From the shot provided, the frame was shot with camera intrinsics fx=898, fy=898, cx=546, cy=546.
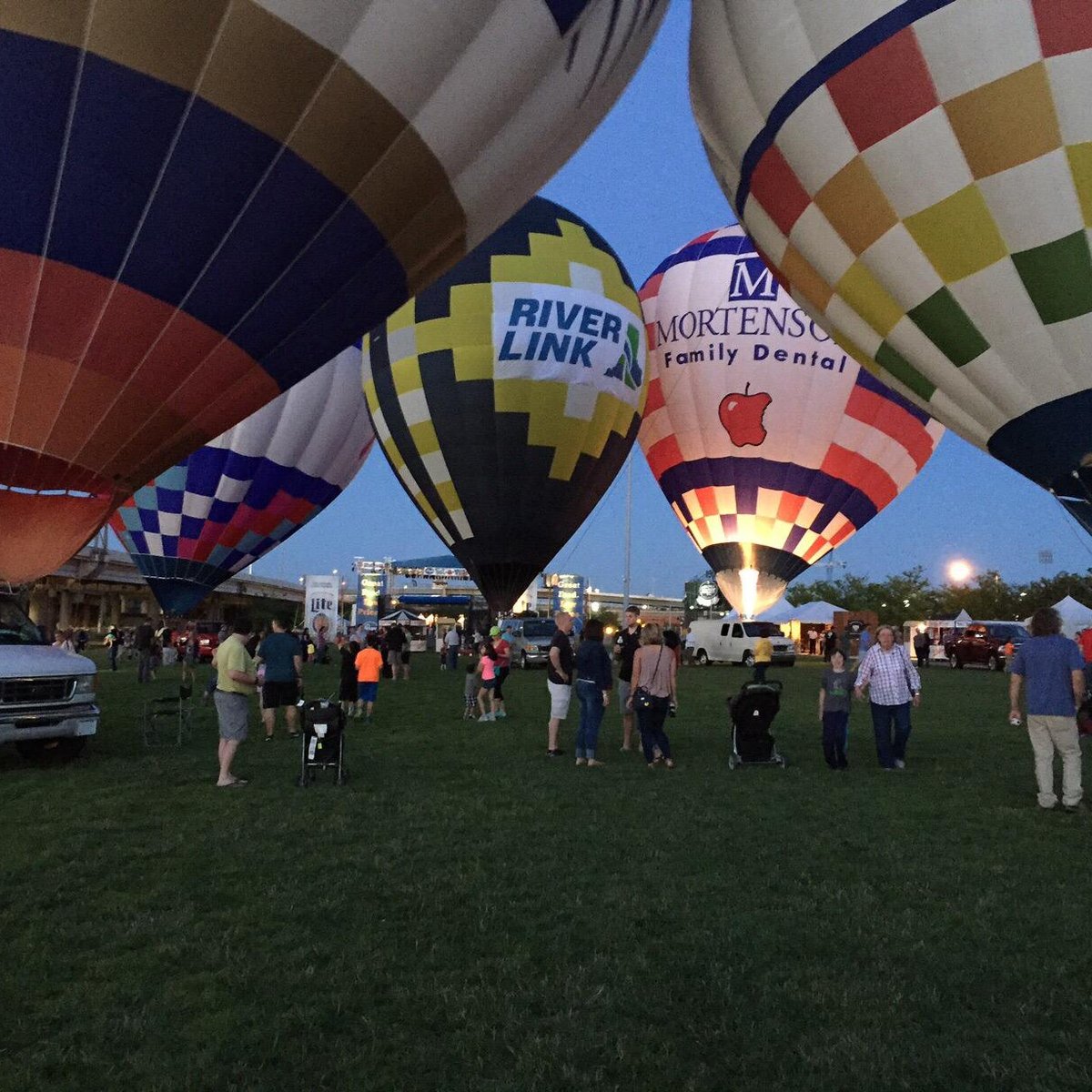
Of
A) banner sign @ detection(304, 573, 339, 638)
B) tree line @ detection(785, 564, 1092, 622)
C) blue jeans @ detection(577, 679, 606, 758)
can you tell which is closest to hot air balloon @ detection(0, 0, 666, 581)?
blue jeans @ detection(577, 679, 606, 758)

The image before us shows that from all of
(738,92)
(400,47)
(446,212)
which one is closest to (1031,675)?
(446,212)

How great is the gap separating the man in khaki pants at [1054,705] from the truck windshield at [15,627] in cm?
913

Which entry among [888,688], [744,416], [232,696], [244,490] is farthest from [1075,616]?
[232,696]

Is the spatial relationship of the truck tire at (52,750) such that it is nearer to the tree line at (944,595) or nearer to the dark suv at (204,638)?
the dark suv at (204,638)

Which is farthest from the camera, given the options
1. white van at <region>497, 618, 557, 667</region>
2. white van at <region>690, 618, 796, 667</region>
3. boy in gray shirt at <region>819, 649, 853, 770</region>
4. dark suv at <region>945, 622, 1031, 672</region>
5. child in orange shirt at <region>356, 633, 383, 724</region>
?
dark suv at <region>945, 622, 1031, 672</region>

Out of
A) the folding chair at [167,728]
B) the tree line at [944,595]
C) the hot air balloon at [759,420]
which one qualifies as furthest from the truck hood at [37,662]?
the tree line at [944,595]

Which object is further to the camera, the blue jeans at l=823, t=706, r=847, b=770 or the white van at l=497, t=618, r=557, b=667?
the white van at l=497, t=618, r=557, b=667

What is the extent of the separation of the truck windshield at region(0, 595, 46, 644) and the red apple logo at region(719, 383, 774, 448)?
18.0 metres

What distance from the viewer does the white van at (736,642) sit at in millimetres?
29250

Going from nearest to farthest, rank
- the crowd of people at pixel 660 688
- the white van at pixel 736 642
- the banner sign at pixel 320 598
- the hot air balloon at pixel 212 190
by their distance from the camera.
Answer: the hot air balloon at pixel 212 190 < the crowd of people at pixel 660 688 < the white van at pixel 736 642 < the banner sign at pixel 320 598

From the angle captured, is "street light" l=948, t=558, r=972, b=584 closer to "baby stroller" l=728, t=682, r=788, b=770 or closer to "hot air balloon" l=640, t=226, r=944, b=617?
"hot air balloon" l=640, t=226, r=944, b=617

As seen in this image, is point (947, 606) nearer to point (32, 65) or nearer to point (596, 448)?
point (596, 448)

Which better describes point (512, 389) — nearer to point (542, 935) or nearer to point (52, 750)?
point (52, 750)

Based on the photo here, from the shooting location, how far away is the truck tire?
8.88 metres
